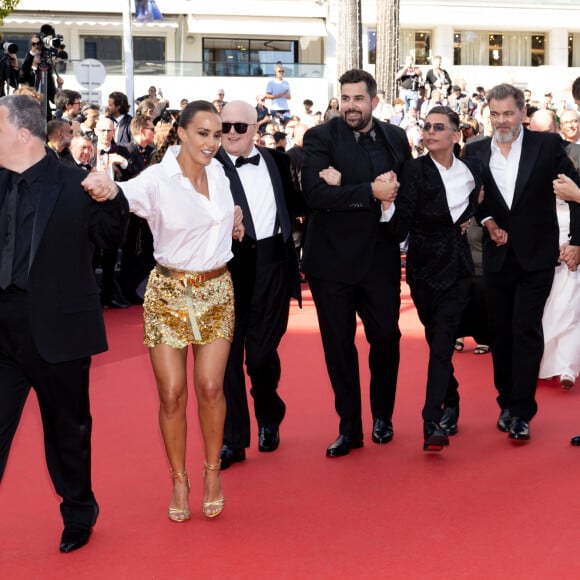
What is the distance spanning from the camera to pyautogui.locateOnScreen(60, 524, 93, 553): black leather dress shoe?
15.3 ft

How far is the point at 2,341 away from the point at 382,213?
7.83 feet

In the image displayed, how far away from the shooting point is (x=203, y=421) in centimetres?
514

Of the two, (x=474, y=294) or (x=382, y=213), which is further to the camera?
(x=474, y=294)

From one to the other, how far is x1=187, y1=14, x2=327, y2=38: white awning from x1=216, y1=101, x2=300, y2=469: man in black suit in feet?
123

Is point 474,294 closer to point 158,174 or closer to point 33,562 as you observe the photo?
point 158,174

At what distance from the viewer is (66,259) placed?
447 cm

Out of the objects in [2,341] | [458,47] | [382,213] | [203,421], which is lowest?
[203,421]

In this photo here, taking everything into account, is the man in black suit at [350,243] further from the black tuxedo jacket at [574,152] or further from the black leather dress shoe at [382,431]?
the black tuxedo jacket at [574,152]

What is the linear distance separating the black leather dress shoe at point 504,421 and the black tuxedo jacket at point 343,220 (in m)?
1.17

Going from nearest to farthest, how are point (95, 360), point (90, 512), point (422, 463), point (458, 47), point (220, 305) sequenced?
point (90, 512) < point (220, 305) < point (422, 463) < point (95, 360) < point (458, 47)

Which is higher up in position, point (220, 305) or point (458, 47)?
point (458, 47)

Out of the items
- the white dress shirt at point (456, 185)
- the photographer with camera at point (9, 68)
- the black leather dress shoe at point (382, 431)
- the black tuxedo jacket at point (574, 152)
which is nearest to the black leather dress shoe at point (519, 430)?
the black leather dress shoe at point (382, 431)

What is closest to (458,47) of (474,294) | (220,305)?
(474,294)

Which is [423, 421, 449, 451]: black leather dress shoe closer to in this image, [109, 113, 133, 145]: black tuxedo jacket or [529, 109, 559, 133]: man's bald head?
[529, 109, 559, 133]: man's bald head
